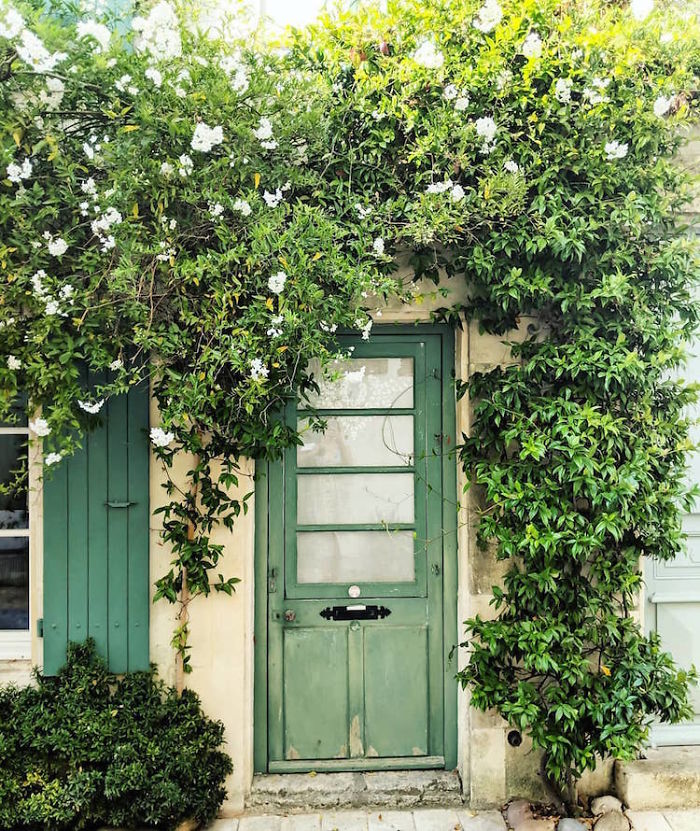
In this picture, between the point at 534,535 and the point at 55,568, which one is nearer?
the point at 534,535

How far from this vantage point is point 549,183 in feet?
11.2

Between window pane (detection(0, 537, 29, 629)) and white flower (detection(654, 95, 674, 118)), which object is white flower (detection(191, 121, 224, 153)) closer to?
white flower (detection(654, 95, 674, 118))

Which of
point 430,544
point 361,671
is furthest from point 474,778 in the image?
point 430,544

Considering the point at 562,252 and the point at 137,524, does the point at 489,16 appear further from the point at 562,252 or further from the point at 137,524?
the point at 137,524

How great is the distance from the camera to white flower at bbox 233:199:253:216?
2998 millimetres

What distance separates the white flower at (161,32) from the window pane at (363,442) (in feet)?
6.54

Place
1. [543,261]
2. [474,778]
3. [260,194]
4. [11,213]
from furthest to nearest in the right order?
[474,778], [543,261], [260,194], [11,213]

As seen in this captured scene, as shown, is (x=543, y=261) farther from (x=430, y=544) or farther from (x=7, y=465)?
(x=7, y=465)

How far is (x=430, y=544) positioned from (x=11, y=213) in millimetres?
2689

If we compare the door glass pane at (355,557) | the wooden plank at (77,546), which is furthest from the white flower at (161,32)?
the door glass pane at (355,557)

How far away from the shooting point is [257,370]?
3.00m

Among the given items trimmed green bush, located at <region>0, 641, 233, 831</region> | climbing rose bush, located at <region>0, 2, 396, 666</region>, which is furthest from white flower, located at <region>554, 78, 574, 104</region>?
trimmed green bush, located at <region>0, 641, 233, 831</region>

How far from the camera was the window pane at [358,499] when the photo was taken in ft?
13.0

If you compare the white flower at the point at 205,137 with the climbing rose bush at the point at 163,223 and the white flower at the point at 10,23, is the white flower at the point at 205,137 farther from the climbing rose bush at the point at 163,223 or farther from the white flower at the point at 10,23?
the white flower at the point at 10,23
